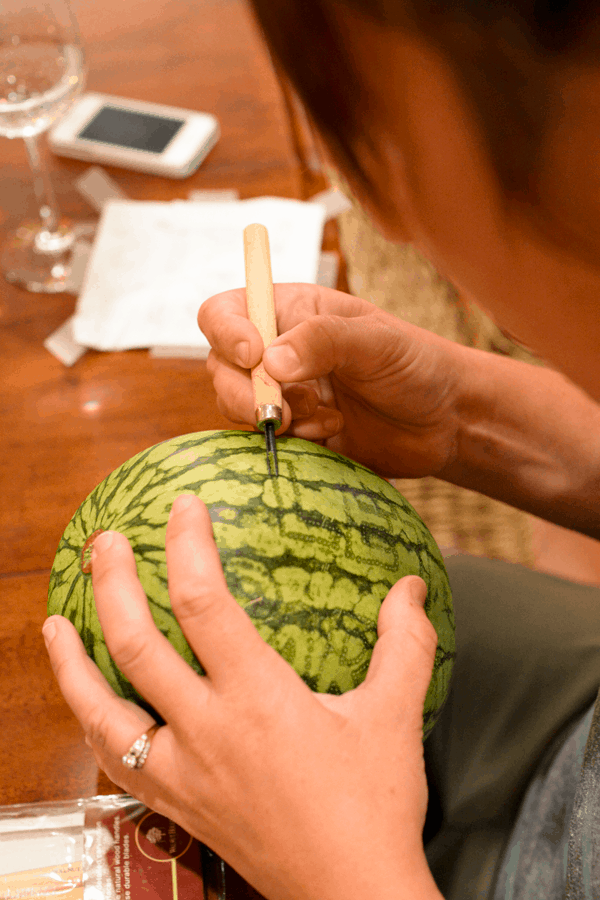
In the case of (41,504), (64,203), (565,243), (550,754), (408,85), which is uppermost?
(408,85)

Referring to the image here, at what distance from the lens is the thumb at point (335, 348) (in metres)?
0.98

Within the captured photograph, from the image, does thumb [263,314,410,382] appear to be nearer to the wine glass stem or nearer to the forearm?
the forearm

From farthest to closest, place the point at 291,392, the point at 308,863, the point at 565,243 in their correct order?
the point at 291,392 → the point at 308,863 → the point at 565,243

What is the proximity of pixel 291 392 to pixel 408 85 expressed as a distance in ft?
2.08

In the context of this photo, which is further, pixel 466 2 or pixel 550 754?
pixel 550 754

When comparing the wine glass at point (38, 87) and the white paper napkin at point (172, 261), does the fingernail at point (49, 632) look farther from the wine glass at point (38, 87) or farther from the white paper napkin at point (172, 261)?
the wine glass at point (38, 87)

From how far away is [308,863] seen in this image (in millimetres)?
692

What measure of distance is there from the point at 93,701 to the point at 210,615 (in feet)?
0.59

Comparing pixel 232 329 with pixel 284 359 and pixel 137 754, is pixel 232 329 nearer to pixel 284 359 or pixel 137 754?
pixel 284 359

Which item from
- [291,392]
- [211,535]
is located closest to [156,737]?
[211,535]

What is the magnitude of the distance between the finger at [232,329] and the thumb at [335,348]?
0.03 m

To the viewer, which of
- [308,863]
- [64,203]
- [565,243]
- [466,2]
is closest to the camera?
[466,2]

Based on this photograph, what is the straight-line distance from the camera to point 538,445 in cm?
134

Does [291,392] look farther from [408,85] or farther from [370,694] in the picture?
[408,85]
